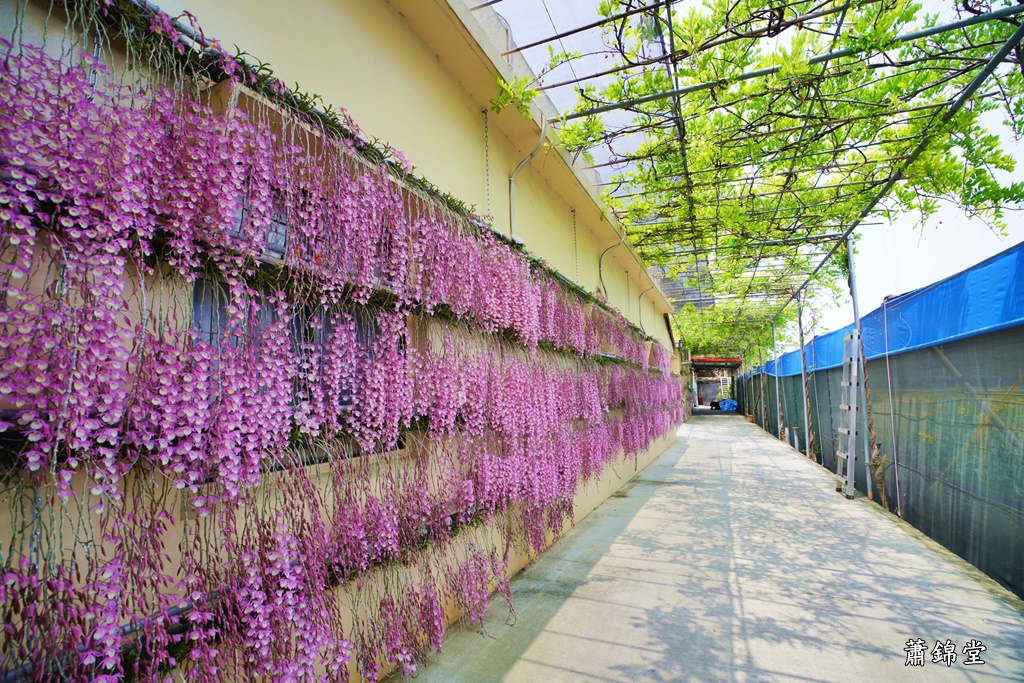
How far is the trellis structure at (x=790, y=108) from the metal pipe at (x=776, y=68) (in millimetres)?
14

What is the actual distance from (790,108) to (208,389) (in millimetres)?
4833

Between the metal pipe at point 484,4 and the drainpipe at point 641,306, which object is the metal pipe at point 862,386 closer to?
the drainpipe at point 641,306

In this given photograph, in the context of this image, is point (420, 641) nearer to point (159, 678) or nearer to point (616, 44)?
point (159, 678)

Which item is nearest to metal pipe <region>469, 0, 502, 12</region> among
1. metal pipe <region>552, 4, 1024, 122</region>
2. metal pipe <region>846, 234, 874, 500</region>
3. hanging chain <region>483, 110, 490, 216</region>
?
hanging chain <region>483, 110, 490, 216</region>

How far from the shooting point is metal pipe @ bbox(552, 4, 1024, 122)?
2.72 metres

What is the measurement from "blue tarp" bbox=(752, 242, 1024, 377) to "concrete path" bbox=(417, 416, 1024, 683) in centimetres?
176

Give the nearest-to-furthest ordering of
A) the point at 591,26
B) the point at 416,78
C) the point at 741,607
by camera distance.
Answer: the point at 416,78
the point at 741,607
the point at 591,26

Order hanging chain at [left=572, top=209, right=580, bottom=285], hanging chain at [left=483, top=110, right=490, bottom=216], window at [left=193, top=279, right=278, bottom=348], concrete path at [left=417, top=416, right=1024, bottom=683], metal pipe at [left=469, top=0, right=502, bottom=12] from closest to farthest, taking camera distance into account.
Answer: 1. window at [left=193, top=279, right=278, bottom=348]
2. concrete path at [left=417, top=416, right=1024, bottom=683]
3. metal pipe at [left=469, top=0, right=502, bottom=12]
4. hanging chain at [left=483, top=110, right=490, bottom=216]
5. hanging chain at [left=572, top=209, right=580, bottom=285]

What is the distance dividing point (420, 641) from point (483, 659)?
47cm

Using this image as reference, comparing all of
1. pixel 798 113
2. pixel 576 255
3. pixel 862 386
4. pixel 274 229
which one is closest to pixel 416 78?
pixel 274 229

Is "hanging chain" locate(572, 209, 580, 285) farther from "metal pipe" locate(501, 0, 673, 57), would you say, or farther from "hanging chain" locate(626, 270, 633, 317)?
"hanging chain" locate(626, 270, 633, 317)

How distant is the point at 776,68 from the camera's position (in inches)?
133

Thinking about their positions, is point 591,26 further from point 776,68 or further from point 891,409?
point 891,409

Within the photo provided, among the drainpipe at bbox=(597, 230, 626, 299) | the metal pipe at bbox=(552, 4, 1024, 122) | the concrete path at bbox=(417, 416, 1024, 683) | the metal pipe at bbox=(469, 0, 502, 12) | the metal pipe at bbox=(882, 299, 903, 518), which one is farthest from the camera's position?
the drainpipe at bbox=(597, 230, 626, 299)
